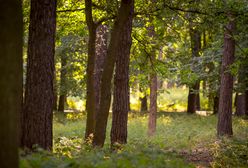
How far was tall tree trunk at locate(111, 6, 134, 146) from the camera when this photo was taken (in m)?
11.4

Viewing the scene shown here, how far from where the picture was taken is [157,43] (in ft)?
47.7

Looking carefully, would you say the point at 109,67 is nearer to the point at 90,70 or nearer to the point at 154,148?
the point at 154,148

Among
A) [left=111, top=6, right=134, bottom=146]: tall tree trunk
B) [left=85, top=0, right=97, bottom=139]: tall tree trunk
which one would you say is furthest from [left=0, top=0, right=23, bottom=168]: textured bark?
[left=85, top=0, right=97, bottom=139]: tall tree trunk

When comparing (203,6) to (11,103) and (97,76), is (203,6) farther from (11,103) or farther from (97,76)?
(97,76)

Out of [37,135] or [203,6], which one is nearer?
[37,135]

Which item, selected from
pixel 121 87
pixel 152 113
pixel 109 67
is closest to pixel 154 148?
pixel 121 87

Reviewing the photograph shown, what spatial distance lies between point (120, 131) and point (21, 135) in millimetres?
3703

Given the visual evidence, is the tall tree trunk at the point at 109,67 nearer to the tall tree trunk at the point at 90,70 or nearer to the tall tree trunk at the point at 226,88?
the tall tree trunk at the point at 90,70

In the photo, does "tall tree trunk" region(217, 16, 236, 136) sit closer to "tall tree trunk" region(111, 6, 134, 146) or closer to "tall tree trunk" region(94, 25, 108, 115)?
"tall tree trunk" region(94, 25, 108, 115)

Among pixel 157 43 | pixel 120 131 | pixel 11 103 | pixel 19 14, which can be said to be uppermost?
pixel 157 43

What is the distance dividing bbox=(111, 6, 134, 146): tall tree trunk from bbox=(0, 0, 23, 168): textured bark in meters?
7.13

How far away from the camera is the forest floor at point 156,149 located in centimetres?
688

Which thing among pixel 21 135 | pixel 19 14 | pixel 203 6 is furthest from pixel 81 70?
pixel 19 14

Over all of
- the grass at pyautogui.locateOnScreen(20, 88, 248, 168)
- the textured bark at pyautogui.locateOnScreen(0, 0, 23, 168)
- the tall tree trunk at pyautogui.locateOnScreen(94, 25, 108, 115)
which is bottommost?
the grass at pyautogui.locateOnScreen(20, 88, 248, 168)
